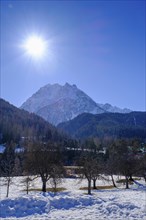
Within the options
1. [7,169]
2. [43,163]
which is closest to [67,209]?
[43,163]

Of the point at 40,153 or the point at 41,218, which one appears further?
the point at 40,153

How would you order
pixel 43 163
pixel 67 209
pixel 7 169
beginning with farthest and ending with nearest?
pixel 7 169 → pixel 43 163 → pixel 67 209

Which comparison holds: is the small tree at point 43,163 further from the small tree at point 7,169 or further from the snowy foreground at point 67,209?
the snowy foreground at point 67,209

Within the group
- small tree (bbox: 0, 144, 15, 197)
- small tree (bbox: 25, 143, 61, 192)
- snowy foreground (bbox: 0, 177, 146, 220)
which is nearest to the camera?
snowy foreground (bbox: 0, 177, 146, 220)

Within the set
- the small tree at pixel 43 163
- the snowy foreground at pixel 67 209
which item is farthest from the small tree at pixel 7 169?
the snowy foreground at pixel 67 209

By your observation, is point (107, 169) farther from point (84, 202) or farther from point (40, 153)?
point (84, 202)

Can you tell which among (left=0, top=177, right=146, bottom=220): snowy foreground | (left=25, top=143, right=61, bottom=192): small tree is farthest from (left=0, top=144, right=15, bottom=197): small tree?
(left=0, top=177, right=146, bottom=220): snowy foreground

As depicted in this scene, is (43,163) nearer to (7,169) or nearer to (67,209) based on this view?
(7,169)

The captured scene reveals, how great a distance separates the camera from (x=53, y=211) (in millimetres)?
28625

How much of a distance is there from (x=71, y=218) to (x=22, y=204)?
6.39 m

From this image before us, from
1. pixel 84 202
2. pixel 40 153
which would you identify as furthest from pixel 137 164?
pixel 84 202

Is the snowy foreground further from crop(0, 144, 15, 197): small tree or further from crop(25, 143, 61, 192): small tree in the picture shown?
crop(25, 143, 61, 192): small tree

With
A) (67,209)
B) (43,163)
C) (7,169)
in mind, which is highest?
(43,163)

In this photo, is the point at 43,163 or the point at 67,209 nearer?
the point at 67,209
